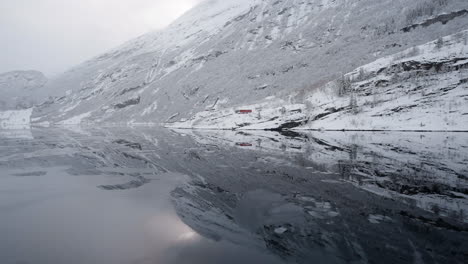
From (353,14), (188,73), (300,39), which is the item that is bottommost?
(188,73)

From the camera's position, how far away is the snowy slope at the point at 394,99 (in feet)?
155

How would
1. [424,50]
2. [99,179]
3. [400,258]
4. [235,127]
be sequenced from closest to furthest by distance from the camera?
[400,258] < [99,179] < [424,50] < [235,127]

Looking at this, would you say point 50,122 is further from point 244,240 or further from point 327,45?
point 244,240

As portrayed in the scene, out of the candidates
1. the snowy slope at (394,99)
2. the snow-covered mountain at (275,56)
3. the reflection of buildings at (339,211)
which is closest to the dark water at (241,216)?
the reflection of buildings at (339,211)

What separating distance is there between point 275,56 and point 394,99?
8136 centimetres

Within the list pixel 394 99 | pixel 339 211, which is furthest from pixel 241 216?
pixel 394 99

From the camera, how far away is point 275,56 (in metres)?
129

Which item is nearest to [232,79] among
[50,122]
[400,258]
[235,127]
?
[235,127]

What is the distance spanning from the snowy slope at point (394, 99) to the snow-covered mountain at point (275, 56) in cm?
91

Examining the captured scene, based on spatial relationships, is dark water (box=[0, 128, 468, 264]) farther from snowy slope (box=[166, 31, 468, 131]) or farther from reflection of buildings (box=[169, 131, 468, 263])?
snowy slope (box=[166, 31, 468, 131])

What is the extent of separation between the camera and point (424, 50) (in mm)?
Result: 64188

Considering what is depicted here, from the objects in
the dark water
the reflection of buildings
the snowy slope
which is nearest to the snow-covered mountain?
the snowy slope

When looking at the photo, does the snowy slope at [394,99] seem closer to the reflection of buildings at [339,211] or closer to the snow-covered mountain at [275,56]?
the snow-covered mountain at [275,56]

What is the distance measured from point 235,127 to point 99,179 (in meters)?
65.1
